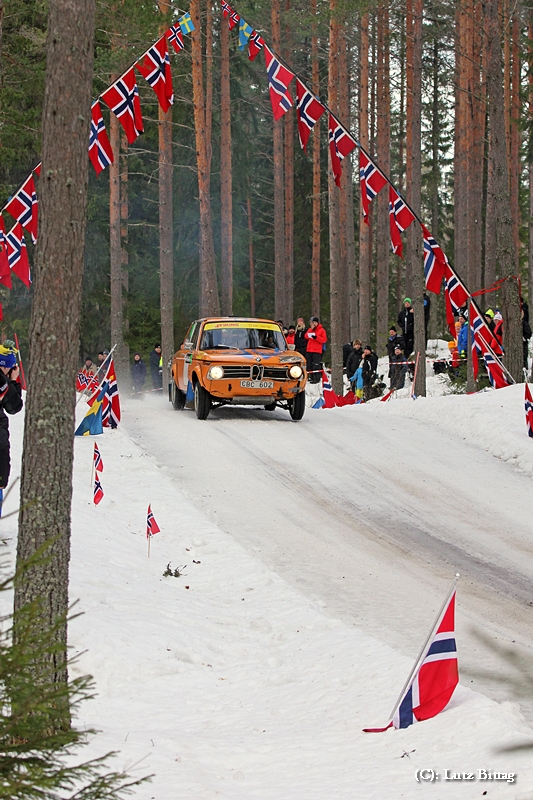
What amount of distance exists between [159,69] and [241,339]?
5218mm

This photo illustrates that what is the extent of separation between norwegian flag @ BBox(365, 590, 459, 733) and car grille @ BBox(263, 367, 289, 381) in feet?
39.7

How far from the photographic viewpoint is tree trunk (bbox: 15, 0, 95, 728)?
5.51 metres

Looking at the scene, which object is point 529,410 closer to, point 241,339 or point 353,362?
point 241,339

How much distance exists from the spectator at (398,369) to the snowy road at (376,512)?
6615 millimetres

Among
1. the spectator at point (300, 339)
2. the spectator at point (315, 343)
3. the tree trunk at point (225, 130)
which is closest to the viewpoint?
the spectator at point (315, 343)

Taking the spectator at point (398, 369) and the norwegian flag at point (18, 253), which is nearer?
the norwegian flag at point (18, 253)

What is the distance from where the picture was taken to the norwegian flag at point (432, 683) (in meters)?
5.17

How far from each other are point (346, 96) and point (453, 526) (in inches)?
1053

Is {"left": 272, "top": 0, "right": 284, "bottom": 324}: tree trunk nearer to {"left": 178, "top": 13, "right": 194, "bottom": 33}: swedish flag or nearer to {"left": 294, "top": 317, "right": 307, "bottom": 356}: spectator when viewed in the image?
{"left": 294, "top": 317, "right": 307, "bottom": 356}: spectator

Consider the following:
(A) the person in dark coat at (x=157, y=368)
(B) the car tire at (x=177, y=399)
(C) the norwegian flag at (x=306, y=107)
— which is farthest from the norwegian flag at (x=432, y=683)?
(A) the person in dark coat at (x=157, y=368)

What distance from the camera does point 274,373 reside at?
1722 cm

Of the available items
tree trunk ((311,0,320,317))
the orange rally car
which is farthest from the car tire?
tree trunk ((311,0,320,317))

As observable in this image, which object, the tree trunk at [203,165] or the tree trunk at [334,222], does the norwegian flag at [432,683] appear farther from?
the tree trunk at [203,165]

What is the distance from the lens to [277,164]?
36.4m
